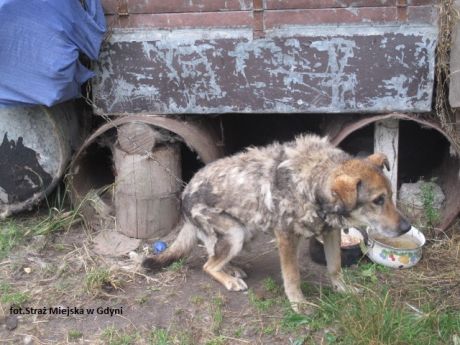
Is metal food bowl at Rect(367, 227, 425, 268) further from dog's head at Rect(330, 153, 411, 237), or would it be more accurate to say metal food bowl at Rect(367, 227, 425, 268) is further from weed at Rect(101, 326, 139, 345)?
weed at Rect(101, 326, 139, 345)

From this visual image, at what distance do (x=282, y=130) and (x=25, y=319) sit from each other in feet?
12.3

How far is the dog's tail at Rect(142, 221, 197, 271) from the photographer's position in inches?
202

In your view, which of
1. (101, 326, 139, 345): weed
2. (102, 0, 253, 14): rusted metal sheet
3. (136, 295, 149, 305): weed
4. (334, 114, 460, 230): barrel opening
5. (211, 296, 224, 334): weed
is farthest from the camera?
(334, 114, 460, 230): barrel opening

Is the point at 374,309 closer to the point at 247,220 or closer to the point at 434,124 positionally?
the point at 247,220

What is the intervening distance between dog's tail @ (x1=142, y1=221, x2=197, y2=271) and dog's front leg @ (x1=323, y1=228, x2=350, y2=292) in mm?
1113

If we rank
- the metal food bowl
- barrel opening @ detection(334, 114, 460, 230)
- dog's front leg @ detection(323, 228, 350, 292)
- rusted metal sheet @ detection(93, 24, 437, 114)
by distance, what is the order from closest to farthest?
dog's front leg @ detection(323, 228, 350, 292)
the metal food bowl
rusted metal sheet @ detection(93, 24, 437, 114)
barrel opening @ detection(334, 114, 460, 230)

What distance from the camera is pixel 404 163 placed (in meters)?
6.60

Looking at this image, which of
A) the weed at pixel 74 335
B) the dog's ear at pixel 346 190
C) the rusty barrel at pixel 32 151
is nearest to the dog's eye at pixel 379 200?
the dog's ear at pixel 346 190

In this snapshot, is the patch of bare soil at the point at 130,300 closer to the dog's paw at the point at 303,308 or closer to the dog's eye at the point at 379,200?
the dog's paw at the point at 303,308

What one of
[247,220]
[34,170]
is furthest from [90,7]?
[247,220]

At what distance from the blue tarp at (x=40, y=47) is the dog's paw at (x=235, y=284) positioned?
206 cm

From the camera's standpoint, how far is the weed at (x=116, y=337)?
14.1 ft

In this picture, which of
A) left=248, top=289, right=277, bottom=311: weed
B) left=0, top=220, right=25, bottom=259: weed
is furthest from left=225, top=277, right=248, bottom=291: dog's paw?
left=0, top=220, right=25, bottom=259: weed

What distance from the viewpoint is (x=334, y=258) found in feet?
15.6
